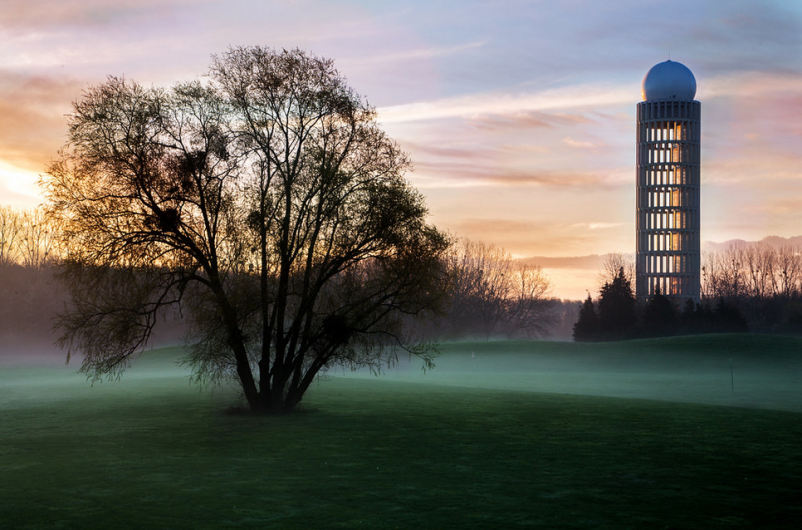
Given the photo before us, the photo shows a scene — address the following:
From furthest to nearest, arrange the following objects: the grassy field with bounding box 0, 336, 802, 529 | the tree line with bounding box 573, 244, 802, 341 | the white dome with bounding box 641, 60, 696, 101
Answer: the white dome with bounding box 641, 60, 696, 101 → the tree line with bounding box 573, 244, 802, 341 → the grassy field with bounding box 0, 336, 802, 529

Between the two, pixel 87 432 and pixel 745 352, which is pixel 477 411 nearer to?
pixel 87 432

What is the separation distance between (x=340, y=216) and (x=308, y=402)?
9.44m

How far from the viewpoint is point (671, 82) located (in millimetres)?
136250

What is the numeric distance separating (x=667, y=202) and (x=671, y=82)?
70.2 ft

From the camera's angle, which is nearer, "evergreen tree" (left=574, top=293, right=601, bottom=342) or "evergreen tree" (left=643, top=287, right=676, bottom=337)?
"evergreen tree" (left=643, top=287, right=676, bottom=337)

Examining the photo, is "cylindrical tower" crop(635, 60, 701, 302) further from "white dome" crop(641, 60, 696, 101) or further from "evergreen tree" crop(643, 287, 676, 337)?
"evergreen tree" crop(643, 287, 676, 337)

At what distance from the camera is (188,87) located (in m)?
29.3

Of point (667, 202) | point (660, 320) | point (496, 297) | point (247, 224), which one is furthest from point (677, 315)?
point (247, 224)

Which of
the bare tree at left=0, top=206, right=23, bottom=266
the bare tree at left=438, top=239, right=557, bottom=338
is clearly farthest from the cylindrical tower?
the bare tree at left=0, top=206, right=23, bottom=266

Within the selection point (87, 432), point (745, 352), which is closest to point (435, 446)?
point (87, 432)

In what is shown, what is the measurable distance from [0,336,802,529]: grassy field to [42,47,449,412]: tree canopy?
3045 millimetres

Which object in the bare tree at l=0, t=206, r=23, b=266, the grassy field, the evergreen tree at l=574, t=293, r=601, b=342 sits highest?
the bare tree at l=0, t=206, r=23, b=266

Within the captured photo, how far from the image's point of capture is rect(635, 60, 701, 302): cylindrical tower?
140125 millimetres

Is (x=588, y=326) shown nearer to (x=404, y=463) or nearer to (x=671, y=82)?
(x=671, y=82)
